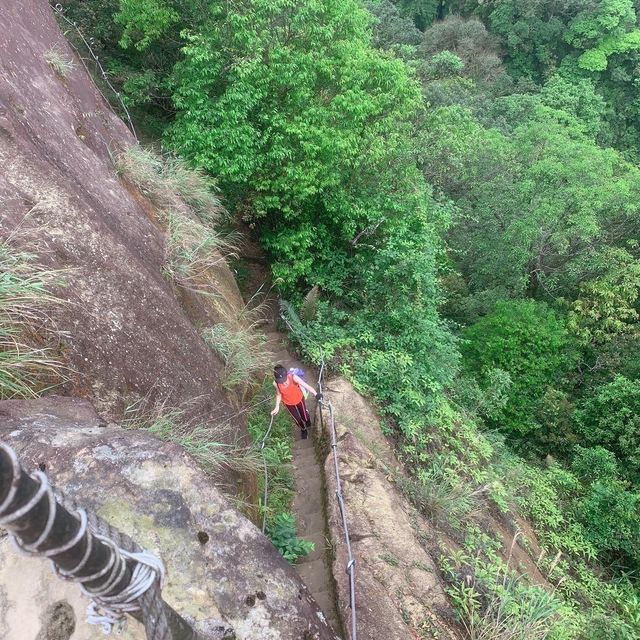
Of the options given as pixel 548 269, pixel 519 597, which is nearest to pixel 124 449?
pixel 519 597

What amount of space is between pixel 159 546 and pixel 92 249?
107 inches

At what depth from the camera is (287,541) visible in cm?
486

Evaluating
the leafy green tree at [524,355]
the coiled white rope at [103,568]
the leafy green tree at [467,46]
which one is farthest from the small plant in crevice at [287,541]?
the leafy green tree at [467,46]

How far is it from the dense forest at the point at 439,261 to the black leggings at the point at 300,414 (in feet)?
5.06

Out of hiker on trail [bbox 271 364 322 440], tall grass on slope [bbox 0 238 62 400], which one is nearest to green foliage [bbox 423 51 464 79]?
hiker on trail [bbox 271 364 322 440]

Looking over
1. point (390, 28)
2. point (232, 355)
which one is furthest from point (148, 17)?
point (390, 28)

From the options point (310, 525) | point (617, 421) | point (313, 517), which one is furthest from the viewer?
point (617, 421)

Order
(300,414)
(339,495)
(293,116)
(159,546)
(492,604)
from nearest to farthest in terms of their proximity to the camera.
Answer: (159,546) → (492,604) → (339,495) → (300,414) → (293,116)

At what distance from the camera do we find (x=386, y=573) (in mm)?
4664

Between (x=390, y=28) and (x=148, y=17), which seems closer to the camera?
(x=148, y=17)

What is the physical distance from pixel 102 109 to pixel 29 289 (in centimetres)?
550

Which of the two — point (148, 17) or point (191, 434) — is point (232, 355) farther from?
point (148, 17)

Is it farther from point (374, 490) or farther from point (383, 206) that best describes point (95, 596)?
point (383, 206)

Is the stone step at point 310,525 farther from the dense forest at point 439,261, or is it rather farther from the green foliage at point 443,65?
the green foliage at point 443,65
